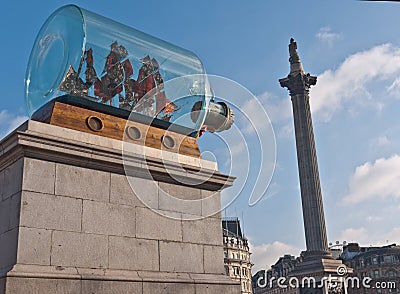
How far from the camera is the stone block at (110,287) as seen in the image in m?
6.73

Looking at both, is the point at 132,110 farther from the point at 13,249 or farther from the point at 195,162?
the point at 13,249

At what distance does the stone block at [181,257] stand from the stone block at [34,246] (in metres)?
1.90

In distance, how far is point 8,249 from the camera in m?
6.64

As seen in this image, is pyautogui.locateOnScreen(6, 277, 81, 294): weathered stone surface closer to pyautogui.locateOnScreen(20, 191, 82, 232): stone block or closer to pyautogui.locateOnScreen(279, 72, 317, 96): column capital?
pyautogui.locateOnScreen(20, 191, 82, 232): stone block

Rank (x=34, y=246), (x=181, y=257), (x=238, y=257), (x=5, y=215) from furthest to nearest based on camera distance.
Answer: (x=238, y=257) → (x=181, y=257) → (x=5, y=215) → (x=34, y=246)

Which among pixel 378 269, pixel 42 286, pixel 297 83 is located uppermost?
pixel 297 83

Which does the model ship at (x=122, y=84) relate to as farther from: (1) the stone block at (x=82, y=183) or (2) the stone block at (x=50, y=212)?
(2) the stone block at (x=50, y=212)

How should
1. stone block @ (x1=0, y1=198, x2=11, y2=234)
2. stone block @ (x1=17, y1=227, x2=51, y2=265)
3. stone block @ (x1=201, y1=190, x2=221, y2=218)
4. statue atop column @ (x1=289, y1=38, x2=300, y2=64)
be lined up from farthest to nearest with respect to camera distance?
statue atop column @ (x1=289, y1=38, x2=300, y2=64), stone block @ (x1=201, y1=190, x2=221, y2=218), stone block @ (x1=0, y1=198, x2=11, y2=234), stone block @ (x1=17, y1=227, x2=51, y2=265)

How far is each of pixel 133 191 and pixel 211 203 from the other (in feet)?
5.29

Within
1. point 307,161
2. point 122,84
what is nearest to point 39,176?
point 122,84

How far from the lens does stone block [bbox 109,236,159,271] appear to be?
288 inches

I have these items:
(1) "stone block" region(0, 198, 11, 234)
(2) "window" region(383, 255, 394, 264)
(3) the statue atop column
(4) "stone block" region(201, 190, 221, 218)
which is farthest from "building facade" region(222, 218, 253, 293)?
(1) "stone block" region(0, 198, 11, 234)

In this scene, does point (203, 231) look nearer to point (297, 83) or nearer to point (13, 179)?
point (13, 179)

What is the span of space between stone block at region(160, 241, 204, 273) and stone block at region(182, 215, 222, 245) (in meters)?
0.14
